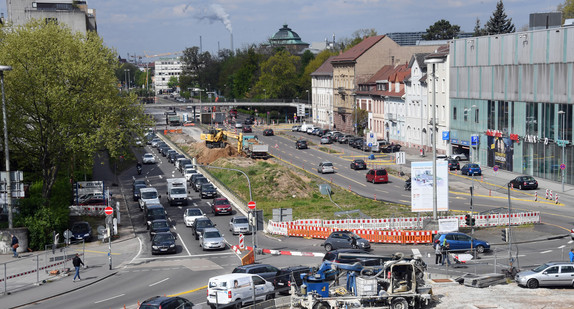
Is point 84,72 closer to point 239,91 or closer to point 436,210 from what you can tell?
point 436,210

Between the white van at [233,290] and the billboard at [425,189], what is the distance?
2001cm

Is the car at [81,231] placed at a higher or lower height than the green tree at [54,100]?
lower

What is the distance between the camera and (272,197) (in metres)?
65.4

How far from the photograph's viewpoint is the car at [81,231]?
48375 millimetres

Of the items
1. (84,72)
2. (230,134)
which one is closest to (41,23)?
(84,72)

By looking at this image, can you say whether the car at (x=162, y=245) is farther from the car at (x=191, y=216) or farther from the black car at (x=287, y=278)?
the black car at (x=287, y=278)

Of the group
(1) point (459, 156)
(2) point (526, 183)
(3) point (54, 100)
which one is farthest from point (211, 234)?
(1) point (459, 156)

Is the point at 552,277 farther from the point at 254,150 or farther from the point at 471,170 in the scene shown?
the point at 254,150

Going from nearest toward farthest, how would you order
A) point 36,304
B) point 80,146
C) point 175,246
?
point 36,304 → point 175,246 → point 80,146

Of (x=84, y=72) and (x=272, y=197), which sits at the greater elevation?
(x=84, y=72)

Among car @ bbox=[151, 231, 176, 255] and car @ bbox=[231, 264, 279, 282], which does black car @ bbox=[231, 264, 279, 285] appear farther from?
car @ bbox=[151, 231, 176, 255]

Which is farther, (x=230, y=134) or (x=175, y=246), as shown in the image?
(x=230, y=134)

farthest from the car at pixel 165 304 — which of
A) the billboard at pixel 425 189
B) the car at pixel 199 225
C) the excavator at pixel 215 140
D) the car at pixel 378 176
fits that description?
the excavator at pixel 215 140

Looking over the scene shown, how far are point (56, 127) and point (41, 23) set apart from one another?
962 cm
